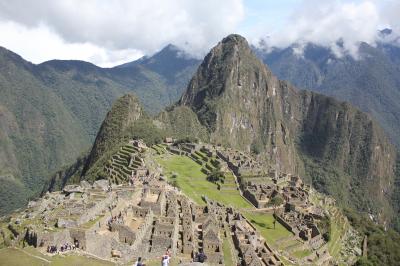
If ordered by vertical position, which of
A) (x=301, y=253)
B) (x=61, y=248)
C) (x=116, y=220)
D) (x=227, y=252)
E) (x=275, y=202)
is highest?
(x=116, y=220)

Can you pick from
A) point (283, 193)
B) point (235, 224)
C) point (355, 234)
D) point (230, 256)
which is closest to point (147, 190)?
point (235, 224)

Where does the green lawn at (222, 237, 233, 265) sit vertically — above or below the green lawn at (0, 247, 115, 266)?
below

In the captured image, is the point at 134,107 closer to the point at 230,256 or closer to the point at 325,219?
the point at 325,219

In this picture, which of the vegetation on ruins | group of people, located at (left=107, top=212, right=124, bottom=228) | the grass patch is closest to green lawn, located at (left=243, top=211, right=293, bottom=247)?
the grass patch

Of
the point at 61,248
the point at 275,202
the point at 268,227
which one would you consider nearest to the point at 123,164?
the point at 275,202

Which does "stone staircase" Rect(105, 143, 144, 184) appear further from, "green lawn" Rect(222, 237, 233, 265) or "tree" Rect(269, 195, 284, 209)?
"green lawn" Rect(222, 237, 233, 265)

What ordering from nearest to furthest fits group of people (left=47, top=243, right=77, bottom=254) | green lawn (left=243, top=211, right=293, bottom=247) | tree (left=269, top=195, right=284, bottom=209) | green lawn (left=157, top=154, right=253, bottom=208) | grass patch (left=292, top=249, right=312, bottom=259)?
group of people (left=47, top=243, right=77, bottom=254) < grass patch (left=292, top=249, right=312, bottom=259) < green lawn (left=243, top=211, right=293, bottom=247) < tree (left=269, top=195, right=284, bottom=209) < green lawn (left=157, top=154, right=253, bottom=208)

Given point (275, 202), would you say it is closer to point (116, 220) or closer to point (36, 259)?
point (116, 220)
